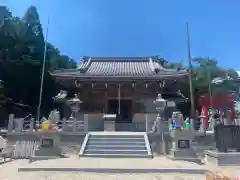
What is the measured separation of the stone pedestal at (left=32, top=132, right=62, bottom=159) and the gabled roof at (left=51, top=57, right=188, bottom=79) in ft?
26.3

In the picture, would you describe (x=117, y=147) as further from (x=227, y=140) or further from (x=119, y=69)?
(x=119, y=69)

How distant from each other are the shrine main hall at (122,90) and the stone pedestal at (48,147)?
7223mm

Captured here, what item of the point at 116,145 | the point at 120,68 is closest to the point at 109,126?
the point at 116,145

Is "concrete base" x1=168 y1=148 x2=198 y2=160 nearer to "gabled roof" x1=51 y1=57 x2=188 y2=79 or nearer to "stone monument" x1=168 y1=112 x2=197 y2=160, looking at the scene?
"stone monument" x1=168 y1=112 x2=197 y2=160

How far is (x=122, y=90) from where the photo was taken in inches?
845

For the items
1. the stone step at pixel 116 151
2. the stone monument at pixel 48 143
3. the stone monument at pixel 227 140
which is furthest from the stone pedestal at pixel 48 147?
the stone monument at pixel 227 140

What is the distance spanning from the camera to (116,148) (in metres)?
13.1

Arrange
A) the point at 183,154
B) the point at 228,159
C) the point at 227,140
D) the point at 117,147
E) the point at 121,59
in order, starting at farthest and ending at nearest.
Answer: the point at 121,59 < the point at 117,147 < the point at 183,154 < the point at 227,140 < the point at 228,159

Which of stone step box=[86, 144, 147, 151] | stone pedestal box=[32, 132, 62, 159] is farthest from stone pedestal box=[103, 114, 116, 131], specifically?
stone pedestal box=[32, 132, 62, 159]

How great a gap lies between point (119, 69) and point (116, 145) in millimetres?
12149

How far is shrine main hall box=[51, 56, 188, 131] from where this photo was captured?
19891 mm

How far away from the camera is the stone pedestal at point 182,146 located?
12.1 meters

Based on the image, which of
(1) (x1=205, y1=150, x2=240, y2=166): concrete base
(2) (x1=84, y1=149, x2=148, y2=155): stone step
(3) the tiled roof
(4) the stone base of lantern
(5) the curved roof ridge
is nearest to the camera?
(1) (x1=205, y1=150, x2=240, y2=166): concrete base

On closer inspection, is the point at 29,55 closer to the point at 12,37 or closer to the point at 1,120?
the point at 12,37
